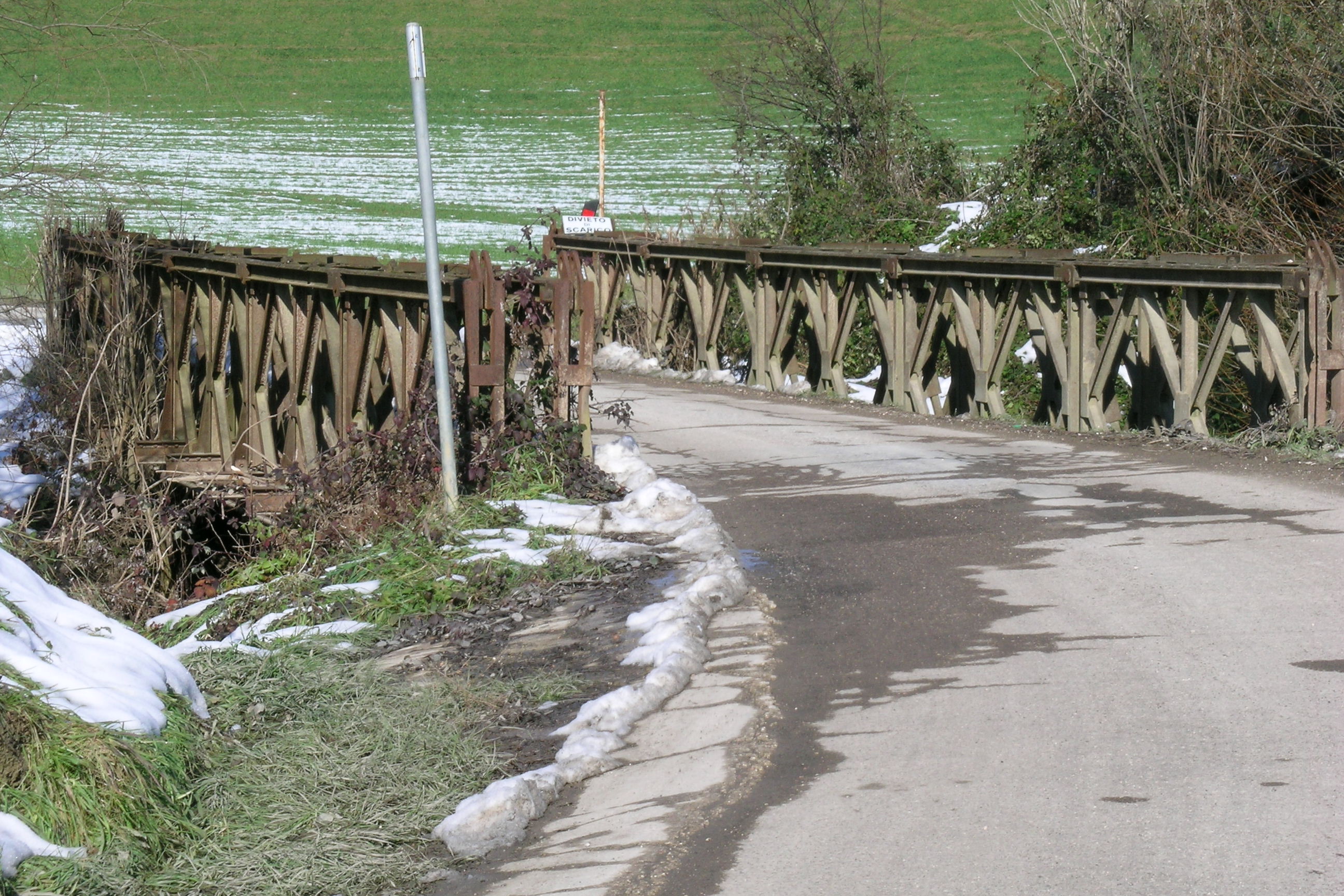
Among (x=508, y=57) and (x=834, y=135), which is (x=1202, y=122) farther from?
(x=508, y=57)

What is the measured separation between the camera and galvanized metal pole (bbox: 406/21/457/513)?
7.46 m

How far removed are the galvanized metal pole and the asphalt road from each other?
1.79 meters

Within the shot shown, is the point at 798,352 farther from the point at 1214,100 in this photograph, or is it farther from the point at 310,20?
the point at 310,20

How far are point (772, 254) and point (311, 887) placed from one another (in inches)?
514

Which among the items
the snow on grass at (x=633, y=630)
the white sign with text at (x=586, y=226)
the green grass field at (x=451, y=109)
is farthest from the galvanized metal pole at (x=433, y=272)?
the green grass field at (x=451, y=109)

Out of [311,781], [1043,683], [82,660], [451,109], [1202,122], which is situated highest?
[451,109]

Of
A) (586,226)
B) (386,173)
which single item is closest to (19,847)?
(586,226)

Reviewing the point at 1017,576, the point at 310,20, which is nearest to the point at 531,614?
the point at 1017,576

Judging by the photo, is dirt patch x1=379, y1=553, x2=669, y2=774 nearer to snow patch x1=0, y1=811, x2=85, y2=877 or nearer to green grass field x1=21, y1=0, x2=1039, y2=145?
snow patch x1=0, y1=811, x2=85, y2=877

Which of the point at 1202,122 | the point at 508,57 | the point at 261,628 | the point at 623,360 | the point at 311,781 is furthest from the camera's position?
the point at 508,57

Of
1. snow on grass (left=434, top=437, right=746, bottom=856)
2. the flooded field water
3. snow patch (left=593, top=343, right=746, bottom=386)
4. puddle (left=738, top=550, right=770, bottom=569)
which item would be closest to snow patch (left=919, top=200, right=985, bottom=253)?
snow patch (left=593, top=343, right=746, bottom=386)

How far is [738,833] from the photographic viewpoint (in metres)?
4.61

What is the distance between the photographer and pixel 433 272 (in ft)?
25.7

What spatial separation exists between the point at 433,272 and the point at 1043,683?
12.7 ft
